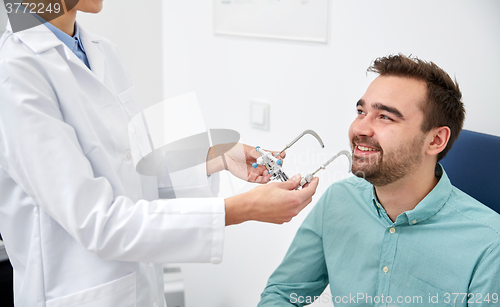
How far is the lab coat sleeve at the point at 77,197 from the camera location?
699mm

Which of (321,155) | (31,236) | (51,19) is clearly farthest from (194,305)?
(51,19)

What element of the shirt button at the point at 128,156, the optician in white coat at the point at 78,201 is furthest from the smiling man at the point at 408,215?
the shirt button at the point at 128,156

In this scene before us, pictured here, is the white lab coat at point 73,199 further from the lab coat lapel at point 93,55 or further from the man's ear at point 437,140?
the man's ear at point 437,140

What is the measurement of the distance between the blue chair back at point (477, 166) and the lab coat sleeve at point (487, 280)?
0.47ft

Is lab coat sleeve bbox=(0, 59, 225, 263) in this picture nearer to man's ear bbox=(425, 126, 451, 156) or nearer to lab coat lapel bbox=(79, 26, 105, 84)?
lab coat lapel bbox=(79, 26, 105, 84)

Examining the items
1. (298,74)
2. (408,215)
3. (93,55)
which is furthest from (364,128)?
(93,55)

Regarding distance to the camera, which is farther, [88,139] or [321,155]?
[321,155]

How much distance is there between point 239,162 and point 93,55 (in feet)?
1.43

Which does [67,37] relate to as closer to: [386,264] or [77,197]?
[77,197]

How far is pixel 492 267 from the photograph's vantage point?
881 millimetres

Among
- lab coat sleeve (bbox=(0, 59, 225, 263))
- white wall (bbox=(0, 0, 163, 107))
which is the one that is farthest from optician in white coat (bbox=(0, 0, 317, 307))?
white wall (bbox=(0, 0, 163, 107))

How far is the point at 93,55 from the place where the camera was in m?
0.96

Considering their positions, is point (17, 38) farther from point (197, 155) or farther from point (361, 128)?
point (361, 128)

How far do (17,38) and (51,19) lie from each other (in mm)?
103
